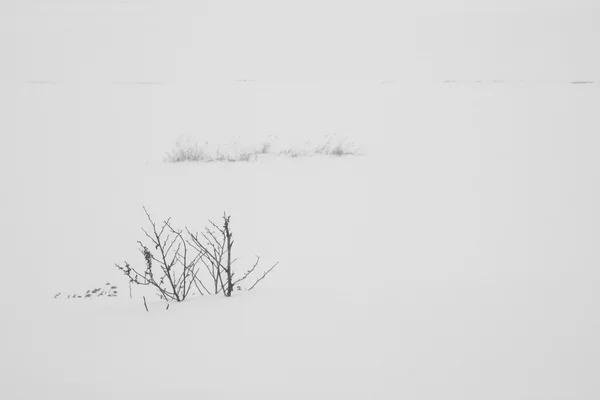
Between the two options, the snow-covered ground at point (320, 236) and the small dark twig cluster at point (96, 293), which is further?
the small dark twig cluster at point (96, 293)

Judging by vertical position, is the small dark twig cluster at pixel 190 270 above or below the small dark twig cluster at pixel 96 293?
above

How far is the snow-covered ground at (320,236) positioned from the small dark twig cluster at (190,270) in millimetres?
172

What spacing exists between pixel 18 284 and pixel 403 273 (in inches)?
120

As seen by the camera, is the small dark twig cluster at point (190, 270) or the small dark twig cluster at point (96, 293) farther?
the small dark twig cluster at point (96, 293)

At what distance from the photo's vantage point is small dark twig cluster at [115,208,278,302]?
1.99 meters

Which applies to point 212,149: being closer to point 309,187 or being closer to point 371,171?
point 309,187

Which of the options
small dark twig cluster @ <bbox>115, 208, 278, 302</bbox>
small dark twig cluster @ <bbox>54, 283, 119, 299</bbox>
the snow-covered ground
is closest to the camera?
the snow-covered ground

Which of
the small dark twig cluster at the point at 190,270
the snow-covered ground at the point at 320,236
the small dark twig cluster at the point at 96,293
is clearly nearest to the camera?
the snow-covered ground at the point at 320,236

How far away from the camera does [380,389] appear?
111 centimetres

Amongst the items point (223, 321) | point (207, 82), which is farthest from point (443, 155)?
point (207, 82)

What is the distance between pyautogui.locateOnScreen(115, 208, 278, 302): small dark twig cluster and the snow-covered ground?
0.56 feet

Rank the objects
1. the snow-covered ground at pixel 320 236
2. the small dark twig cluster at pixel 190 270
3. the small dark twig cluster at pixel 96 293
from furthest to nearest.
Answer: the small dark twig cluster at pixel 96 293 < the small dark twig cluster at pixel 190 270 < the snow-covered ground at pixel 320 236

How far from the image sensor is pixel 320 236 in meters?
3.55

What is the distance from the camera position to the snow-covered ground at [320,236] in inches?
48.5
